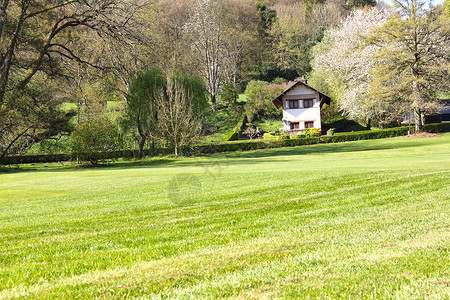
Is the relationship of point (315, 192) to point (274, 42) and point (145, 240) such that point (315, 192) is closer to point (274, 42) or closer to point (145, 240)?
point (145, 240)

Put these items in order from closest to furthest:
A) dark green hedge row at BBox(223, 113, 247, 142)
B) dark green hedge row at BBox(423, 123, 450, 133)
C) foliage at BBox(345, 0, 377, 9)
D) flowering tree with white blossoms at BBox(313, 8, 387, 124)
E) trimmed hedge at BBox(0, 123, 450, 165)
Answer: trimmed hedge at BBox(0, 123, 450, 165)
dark green hedge row at BBox(423, 123, 450, 133)
flowering tree with white blossoms at BBox(313, 8, 387, 124)
dark green hedge row at BBox(223, 113, 247, 142)
foliage at BBox(345, 0, 377, 9)

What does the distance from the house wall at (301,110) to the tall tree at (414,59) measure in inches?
613

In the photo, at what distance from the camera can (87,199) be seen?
13484 mm

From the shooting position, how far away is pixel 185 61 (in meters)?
65.8

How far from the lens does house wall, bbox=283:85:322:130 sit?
60.2 meters

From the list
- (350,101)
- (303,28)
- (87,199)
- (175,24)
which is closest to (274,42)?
(303,28)

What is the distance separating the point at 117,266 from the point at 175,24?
66481mm

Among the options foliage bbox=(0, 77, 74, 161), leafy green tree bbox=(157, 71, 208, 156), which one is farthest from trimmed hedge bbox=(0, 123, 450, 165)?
foliage bbox=(0, 77, 74, 161)

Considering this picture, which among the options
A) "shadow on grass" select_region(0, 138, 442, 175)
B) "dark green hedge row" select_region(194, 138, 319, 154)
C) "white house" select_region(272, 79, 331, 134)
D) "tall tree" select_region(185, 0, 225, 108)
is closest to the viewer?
"shadow on grass" select_region(0, 138, 442, 175)

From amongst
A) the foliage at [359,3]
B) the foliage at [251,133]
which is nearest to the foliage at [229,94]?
the foliage at [251,133]

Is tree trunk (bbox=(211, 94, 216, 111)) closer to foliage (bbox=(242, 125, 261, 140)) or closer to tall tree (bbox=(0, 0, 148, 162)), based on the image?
foliage (bbox=(242, 125, 261, 140))

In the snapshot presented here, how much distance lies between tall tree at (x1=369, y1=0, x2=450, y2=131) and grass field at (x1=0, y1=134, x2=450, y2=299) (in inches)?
1339

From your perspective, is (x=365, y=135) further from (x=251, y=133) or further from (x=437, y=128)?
(x=251, y=133)

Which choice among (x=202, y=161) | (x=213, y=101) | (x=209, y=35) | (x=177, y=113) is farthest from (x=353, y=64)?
(x=202, y=161)
